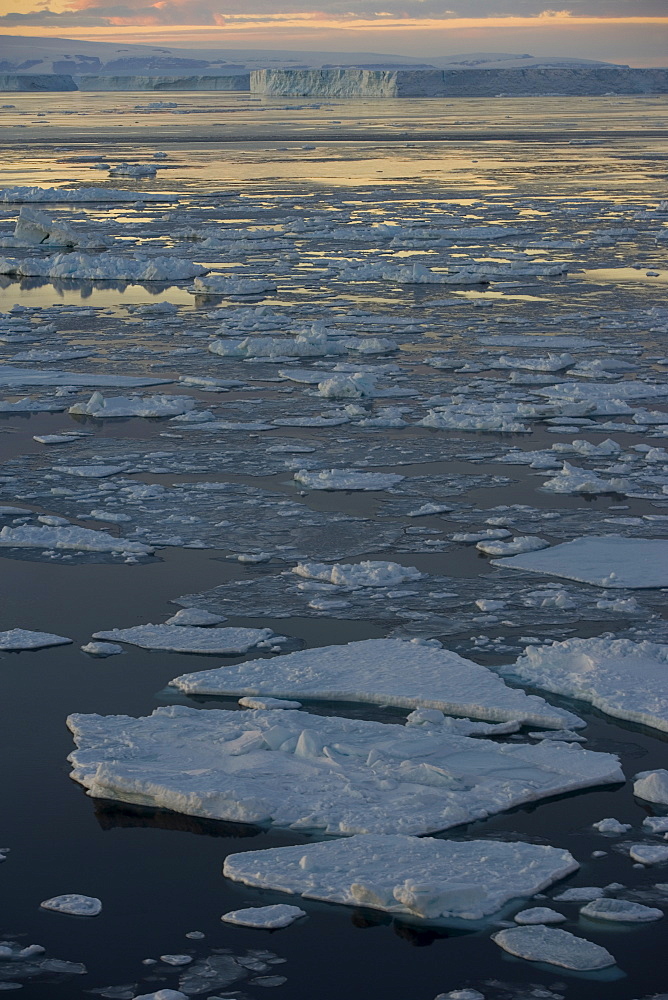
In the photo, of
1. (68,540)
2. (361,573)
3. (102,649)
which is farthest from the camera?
(68,540)

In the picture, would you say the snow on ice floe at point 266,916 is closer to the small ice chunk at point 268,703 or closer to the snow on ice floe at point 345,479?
the small ice chunk at point 268,703

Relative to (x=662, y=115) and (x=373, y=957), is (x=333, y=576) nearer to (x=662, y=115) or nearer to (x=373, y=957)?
(x=373, y=957)

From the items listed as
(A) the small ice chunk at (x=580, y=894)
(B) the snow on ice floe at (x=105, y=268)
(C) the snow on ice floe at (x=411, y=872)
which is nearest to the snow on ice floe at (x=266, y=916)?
(C) the snow on ice floe at (x=411, y=872)

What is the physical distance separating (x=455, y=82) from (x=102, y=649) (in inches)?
4569

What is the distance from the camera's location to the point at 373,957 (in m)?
3.18

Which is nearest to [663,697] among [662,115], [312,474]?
[312,474]

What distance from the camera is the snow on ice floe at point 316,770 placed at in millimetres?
3791

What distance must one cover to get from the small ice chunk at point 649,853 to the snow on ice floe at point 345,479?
3.65 metres

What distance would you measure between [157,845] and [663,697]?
184 centimetres

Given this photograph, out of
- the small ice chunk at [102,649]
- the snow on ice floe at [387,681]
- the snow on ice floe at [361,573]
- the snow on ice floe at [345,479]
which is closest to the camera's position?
the snow on ice floe at [387,681]

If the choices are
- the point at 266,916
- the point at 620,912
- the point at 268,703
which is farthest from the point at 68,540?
the point at 620,912

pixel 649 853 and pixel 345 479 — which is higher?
pixel 345 479

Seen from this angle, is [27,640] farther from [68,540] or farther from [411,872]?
[411,872]

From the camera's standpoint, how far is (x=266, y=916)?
331 centimetres
